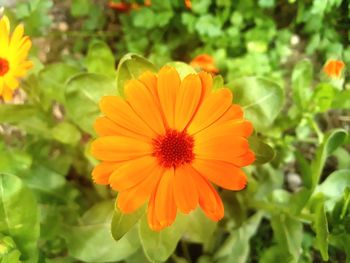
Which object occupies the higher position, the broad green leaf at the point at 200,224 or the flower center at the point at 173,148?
the flower center at the point at 173,148

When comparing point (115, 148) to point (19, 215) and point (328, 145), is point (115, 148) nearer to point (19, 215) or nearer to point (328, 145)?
point (19, 215)

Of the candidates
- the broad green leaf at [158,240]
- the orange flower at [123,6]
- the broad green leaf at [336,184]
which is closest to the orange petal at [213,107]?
the broad green leaf at [158,240]

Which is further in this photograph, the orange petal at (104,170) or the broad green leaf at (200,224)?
the broad green leaf at (200,224)

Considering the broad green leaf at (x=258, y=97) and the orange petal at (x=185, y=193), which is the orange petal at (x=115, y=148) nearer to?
the orange petal at (x=185, y=193)

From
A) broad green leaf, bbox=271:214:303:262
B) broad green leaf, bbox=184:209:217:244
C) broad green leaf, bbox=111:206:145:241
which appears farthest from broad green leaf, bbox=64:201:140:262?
broad green leaf, bbox=271:214:303:262

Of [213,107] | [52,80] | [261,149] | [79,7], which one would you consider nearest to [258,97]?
[261,149]

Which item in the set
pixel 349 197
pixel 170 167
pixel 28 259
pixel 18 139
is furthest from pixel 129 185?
pixel 18 139
